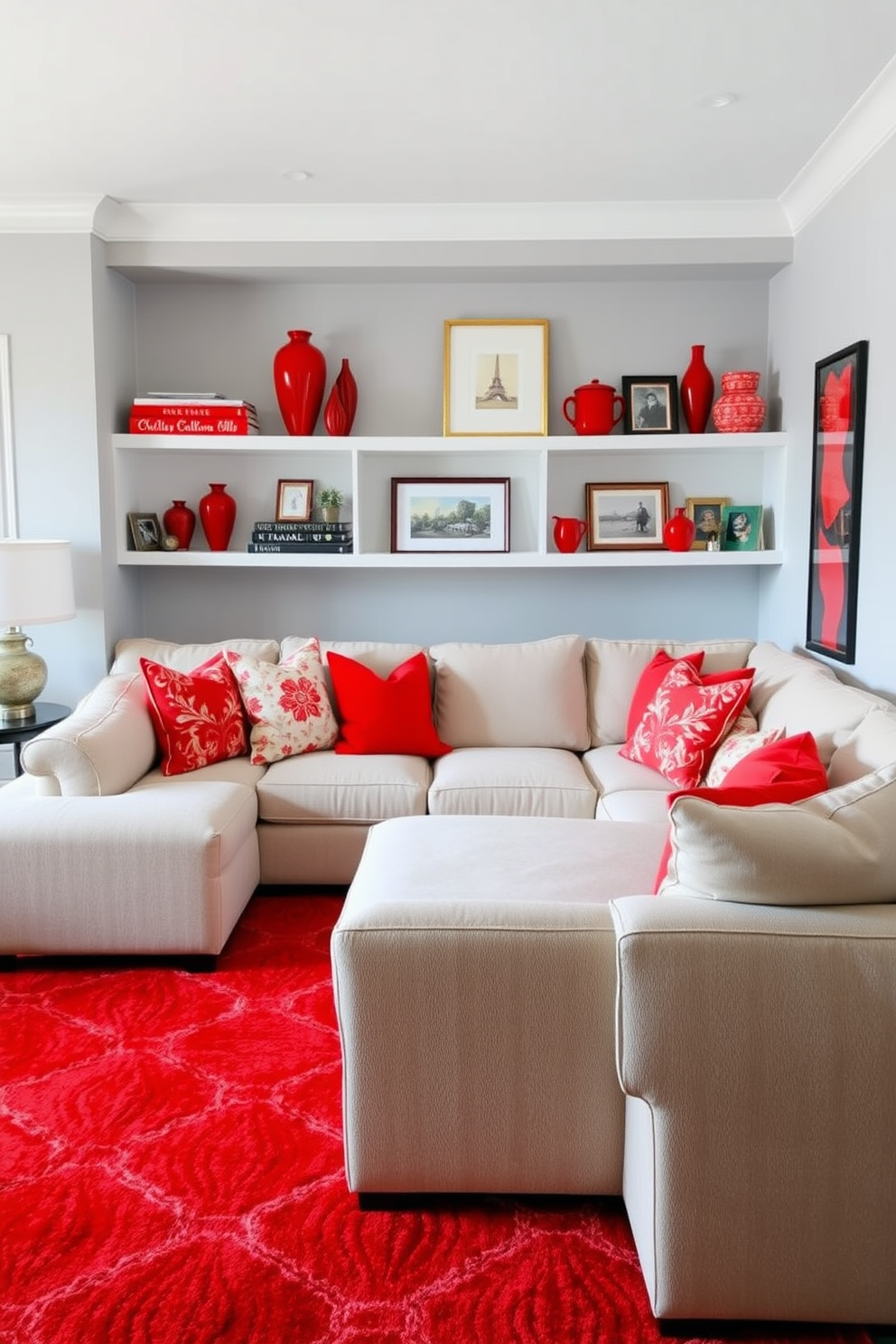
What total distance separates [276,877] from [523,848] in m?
1.36

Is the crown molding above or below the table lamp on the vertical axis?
above

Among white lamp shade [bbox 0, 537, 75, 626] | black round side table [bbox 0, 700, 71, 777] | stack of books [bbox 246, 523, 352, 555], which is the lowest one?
black round side table [bbox 0, 700, 71, 777]

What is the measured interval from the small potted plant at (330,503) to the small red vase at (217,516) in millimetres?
379

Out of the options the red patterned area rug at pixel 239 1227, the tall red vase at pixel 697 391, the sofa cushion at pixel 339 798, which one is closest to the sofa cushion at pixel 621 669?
the sofa cushion at pixel 339 798

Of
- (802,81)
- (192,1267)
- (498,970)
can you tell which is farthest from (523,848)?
(802,81)

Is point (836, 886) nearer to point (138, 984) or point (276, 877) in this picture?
point (138, 984)

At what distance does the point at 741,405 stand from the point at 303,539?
6.11ft

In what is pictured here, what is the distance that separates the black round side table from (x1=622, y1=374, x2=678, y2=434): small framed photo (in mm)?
2567

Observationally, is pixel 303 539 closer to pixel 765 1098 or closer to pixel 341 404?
pixel 341 404

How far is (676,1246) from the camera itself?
1.67m

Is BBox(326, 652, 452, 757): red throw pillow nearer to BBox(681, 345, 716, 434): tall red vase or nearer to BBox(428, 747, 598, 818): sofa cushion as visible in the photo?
BBox(428, 747, 598, 818): sofa cushion

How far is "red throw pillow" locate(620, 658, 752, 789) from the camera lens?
11.2 ft

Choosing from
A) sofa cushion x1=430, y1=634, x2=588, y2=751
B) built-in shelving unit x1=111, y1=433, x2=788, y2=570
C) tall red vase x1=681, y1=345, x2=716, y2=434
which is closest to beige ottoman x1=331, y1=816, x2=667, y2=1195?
sofa cushion x1=430, y1=634, x2=588, y2=751

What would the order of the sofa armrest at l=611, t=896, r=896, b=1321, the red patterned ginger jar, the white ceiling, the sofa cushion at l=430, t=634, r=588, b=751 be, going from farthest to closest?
the red patterned ginger jar < the sofa cushion at l=430, t=634, r=588, b=751 < the white ceiling < the sofa armrest at l=611, t=896, r=896, b=1321
